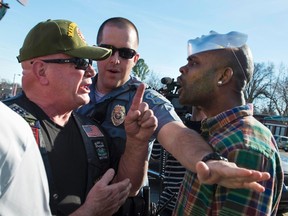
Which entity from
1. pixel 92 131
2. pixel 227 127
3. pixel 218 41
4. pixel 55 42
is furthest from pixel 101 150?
pixel 218 41

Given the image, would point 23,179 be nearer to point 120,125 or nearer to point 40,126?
point 40,126

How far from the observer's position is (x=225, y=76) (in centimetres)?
198

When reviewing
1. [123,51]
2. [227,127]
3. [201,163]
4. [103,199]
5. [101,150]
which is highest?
[123,51]

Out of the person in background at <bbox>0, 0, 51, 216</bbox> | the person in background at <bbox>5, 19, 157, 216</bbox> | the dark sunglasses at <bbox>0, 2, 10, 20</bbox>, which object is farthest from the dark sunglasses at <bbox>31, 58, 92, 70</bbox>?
the person in background at <bbox>0, 0, 51, 216</bbox>

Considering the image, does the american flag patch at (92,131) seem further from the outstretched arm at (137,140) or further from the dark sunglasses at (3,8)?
the dark sunglasses at (3,8)

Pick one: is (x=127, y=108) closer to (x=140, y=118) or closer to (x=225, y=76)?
(x=140, y=118)

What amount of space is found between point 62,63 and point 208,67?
89cm

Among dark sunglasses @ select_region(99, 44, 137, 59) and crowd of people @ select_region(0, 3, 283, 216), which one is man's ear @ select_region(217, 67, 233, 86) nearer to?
crowd of people @ select_region(0, 3, 283, 216)

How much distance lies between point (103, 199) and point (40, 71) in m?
0.87

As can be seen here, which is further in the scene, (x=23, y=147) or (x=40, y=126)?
(x=40, y=126)

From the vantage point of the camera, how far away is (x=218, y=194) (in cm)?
156

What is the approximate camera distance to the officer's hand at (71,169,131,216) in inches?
74.6

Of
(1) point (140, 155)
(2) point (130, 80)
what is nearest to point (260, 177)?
(1) point (140, 155)

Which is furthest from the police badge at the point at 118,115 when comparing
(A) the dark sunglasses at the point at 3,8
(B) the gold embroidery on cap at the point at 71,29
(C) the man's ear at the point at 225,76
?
(A) the dark sunglasses at the point at 3,8
